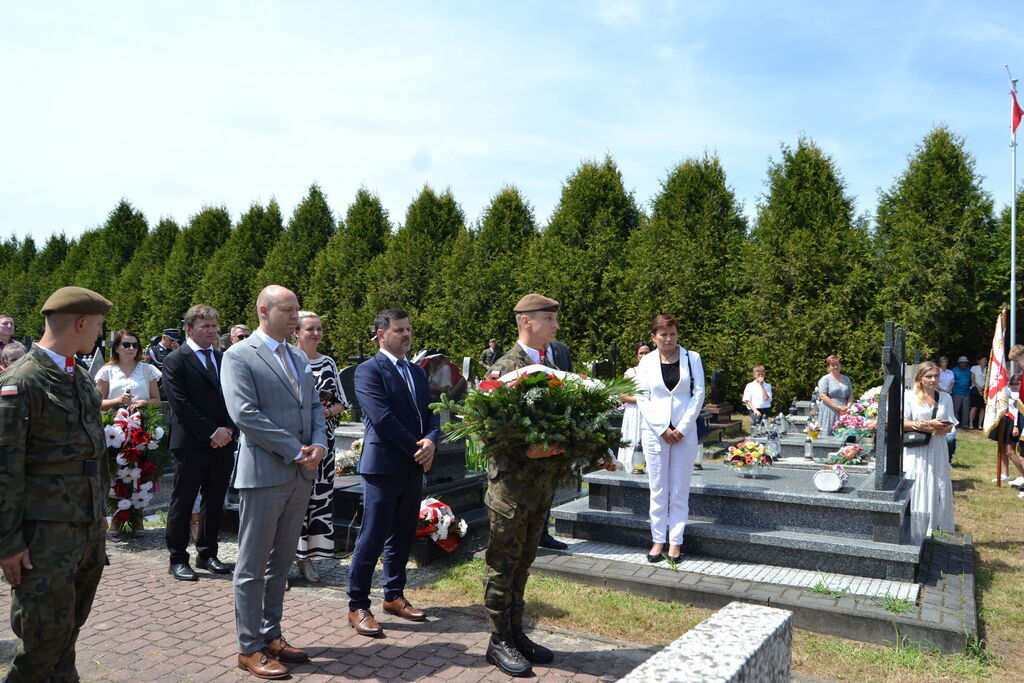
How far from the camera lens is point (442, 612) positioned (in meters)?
5.18

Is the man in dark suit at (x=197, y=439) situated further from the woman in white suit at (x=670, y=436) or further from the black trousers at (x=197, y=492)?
the woman in white suit at (x=670, y=436)

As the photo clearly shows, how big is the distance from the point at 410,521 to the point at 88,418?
2203 millimetres

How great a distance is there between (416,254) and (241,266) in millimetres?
9308

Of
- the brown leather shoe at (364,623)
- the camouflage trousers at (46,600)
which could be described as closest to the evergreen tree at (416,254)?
the brown leather shoe at (364,623)

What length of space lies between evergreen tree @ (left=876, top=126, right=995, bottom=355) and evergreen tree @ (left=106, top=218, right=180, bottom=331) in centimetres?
2743

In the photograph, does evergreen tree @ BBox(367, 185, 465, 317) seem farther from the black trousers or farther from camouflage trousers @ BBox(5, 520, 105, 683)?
camouflage trousers @ BBox(5, 520, 105, 683)

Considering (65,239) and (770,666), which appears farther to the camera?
(65,239)

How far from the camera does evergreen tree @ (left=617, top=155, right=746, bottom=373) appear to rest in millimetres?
18594

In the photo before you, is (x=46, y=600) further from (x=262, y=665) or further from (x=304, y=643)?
(x=304, y=643)

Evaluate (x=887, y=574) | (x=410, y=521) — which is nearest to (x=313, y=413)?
(x=410, y=521)

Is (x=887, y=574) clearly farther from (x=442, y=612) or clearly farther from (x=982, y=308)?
(x=982, y=308)

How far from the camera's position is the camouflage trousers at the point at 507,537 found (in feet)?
13.5

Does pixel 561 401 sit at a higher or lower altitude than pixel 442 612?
higher

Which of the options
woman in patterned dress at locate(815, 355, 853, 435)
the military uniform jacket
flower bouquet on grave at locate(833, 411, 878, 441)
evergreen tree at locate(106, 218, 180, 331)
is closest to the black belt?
the military uniform jacket
